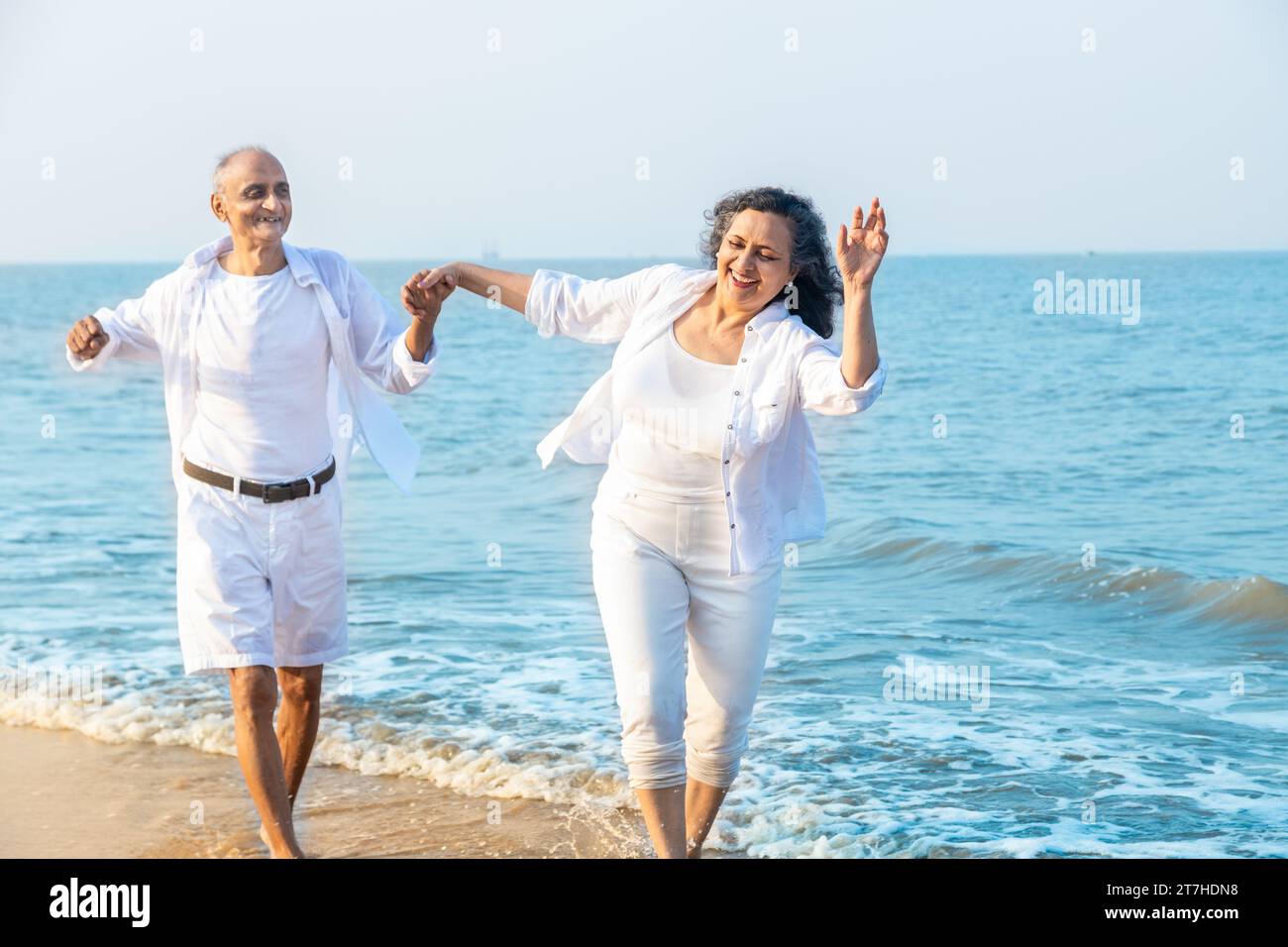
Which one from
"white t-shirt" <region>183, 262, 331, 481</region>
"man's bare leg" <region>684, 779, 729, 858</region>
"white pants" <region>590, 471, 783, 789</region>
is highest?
"white t-shirt" <region>183, 262, 331, 481</region>

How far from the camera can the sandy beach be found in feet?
18.2

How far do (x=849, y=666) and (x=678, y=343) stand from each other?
3899 millimetres

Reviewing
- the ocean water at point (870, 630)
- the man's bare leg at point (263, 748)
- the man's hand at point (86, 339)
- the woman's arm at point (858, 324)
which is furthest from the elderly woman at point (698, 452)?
the ocean water at point (870, 630)

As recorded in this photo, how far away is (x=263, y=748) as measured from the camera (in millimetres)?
4562

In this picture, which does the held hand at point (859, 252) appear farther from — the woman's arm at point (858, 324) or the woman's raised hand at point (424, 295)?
the woman's raised hand at point (424, 295)

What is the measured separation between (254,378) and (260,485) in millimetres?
320

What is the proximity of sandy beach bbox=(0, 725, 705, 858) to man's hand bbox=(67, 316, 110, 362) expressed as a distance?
193 centimetres

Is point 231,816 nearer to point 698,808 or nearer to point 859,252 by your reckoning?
point 698,808

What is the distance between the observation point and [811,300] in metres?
4.61

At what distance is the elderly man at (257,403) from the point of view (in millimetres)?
4559

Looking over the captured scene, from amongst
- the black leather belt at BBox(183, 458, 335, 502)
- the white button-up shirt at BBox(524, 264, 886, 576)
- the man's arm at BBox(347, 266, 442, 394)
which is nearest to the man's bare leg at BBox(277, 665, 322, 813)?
the black leather belt at BBox(183, 458, 335, 502)

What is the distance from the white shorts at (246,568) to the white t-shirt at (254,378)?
111 mm

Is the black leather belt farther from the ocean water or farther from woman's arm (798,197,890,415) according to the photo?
the ocean water

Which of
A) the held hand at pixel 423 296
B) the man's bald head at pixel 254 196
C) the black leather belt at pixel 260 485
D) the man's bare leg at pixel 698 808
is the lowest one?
the man's bare leg at pixel 698 808
